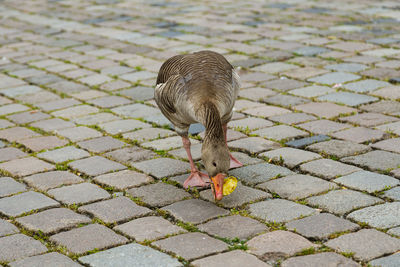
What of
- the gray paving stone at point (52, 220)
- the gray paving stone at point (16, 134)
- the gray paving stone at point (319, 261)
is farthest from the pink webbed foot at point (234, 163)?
the gray paving stone at point (16, 134)

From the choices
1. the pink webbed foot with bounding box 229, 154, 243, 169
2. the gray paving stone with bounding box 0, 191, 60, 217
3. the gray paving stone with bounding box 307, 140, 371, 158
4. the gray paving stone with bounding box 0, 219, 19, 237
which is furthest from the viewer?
the gray paving stone with bounding box 307, 140, 371, 158

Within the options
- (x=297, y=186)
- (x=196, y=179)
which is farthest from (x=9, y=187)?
(x=297, y=186)

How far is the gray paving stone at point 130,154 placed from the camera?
20.3 ft

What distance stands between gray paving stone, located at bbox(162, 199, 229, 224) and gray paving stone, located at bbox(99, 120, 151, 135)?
208 centimetres

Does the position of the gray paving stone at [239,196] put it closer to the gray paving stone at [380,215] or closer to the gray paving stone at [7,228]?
the gray paving stone at [380,215]

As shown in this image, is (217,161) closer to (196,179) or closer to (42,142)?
(196,179)

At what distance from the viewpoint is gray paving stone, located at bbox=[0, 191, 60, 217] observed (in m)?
5.07

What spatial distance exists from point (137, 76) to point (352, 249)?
18.1ft

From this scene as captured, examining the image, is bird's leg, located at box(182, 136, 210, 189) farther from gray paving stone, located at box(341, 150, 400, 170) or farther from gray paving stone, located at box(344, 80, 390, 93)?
gray paving stone, located at box(344, 80, 390, 93)

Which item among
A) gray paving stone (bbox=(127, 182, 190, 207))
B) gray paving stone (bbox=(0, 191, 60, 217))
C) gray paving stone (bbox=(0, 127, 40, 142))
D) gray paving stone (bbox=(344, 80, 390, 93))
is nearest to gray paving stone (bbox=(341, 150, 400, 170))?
gray paving stone (bbox=(127, 182, 190, 207))

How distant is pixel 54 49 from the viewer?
10961mm

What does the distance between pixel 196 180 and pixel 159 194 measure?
1.20ft

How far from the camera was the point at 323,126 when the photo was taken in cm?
675

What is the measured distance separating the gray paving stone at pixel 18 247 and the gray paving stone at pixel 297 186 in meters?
2.00
